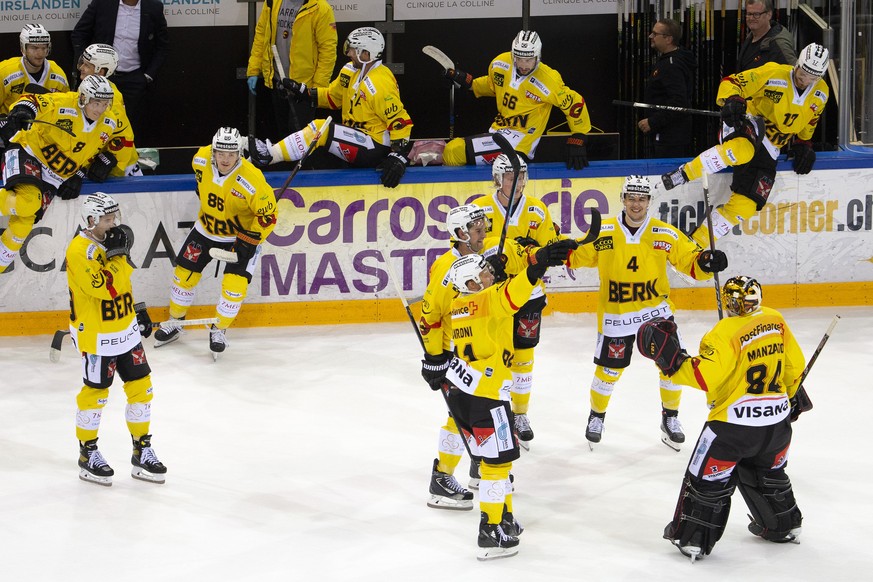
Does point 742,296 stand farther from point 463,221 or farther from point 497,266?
point 463,221

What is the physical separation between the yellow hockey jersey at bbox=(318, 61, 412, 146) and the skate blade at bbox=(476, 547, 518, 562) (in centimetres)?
421

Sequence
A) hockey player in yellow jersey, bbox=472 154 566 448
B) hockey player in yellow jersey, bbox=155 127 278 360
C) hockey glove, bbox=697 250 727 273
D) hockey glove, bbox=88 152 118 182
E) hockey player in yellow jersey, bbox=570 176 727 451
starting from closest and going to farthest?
hockey glove, bbox=697 250 727 273
hockey player in yellow jersey, bbox=570 176 727 451
hockey player in yellow jersey, bbox=472 154 566 448
hockey player in yellow jersey, bbox=155 127 278 360
hockey glove, bbox=88 152 118 182

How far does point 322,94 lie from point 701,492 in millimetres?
4950

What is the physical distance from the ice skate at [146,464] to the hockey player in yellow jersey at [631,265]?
2374mm

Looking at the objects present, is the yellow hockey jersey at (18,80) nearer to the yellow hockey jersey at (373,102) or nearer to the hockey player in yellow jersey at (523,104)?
the yellow hockey jersey at (373,102)

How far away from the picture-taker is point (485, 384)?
5.69 meters

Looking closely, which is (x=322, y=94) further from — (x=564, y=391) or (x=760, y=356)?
(x=760, y=356)

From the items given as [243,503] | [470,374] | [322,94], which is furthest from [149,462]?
[322,94]

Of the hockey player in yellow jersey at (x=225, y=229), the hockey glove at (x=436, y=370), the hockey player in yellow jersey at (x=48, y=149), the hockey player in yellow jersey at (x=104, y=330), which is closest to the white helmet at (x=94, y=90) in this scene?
the hockey player in yellow jersey at (x=48, y=149)

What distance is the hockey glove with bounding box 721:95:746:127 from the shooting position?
888cm

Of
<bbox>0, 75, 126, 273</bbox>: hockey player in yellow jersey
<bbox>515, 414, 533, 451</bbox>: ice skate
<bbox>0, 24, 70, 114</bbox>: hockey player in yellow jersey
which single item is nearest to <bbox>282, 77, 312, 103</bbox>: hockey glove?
<bbox>0, 75, 126, 273</bbox>: hockey player in yellow jersey

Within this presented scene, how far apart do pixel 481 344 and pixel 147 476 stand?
2.03m

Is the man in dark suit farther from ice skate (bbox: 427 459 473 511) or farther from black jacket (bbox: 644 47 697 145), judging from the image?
ice skate (bbox: 427 459 473 511)

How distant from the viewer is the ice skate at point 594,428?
7.18 metres
